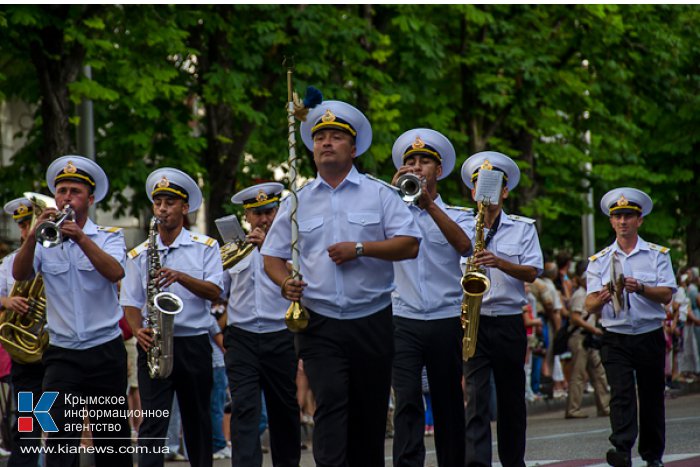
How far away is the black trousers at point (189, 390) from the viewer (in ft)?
31.3

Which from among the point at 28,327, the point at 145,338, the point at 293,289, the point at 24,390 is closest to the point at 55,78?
the point at 28,327

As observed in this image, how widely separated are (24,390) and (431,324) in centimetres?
301

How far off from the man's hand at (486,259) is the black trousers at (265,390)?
5.97 feet

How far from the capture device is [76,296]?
29.8 feet

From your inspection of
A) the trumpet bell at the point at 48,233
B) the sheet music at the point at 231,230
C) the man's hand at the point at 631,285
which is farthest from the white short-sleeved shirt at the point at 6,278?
the man's hand at the point at 631,285

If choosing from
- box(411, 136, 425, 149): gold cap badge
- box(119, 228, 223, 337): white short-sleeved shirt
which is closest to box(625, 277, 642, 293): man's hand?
box(411, 136, 425, 149): gold cap badge

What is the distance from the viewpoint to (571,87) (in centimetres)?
2536

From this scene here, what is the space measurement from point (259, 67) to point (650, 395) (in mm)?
11083

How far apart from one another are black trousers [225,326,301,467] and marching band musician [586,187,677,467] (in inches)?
92.2

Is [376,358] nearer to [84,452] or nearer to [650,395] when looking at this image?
[650,395]

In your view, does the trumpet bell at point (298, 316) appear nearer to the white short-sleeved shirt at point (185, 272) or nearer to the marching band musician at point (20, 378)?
the white short-sleeved shirt at point (185, 272)

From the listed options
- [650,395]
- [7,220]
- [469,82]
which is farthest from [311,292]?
[7,220]

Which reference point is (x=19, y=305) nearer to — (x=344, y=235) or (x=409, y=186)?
(x=409, y=186)

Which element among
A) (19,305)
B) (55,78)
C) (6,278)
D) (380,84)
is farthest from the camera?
(380,84)
